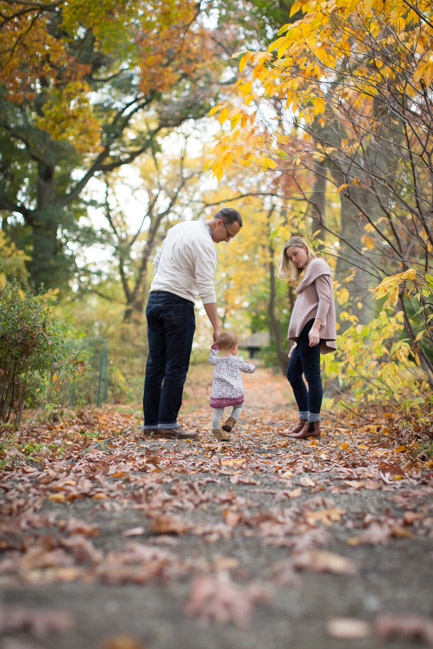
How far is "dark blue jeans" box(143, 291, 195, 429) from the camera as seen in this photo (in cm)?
465

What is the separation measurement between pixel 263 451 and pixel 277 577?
2.68 meters

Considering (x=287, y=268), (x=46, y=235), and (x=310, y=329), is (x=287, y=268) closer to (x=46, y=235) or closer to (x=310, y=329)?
(x=310, y=329)

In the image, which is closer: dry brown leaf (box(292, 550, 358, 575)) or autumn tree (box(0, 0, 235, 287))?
dry brown leaf (box(292, 550, 358, 575))

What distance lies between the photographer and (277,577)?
1.72m

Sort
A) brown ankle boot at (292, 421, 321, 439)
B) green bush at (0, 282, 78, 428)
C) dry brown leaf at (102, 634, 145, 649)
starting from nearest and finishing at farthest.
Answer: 1. dry brown leaf at (102, 634, 145, 649)
2. brown ankle boot at (292, 421, 321, 439)
3. green bush at (0, 282, 78, 428)

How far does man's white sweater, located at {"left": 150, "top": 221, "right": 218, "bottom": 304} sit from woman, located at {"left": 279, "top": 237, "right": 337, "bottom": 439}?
0.97m

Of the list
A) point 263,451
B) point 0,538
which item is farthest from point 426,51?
point 0,538

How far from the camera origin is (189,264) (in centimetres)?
470

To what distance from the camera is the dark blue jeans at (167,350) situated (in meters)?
4.65

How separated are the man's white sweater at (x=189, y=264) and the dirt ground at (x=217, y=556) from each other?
168 cm

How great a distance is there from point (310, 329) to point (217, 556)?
3301mm

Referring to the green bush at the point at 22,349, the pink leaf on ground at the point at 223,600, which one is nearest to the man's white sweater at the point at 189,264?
the green bush at the point at 22,349

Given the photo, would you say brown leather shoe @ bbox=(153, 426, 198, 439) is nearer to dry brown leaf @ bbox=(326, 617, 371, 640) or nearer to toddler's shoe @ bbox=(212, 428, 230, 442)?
toddler's shoe @ bbox=(212, 428, 230, 442)

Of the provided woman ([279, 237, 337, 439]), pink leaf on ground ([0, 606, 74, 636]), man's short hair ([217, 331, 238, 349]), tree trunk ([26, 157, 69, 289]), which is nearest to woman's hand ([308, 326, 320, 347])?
woman ([279, 237, 337, 439])
